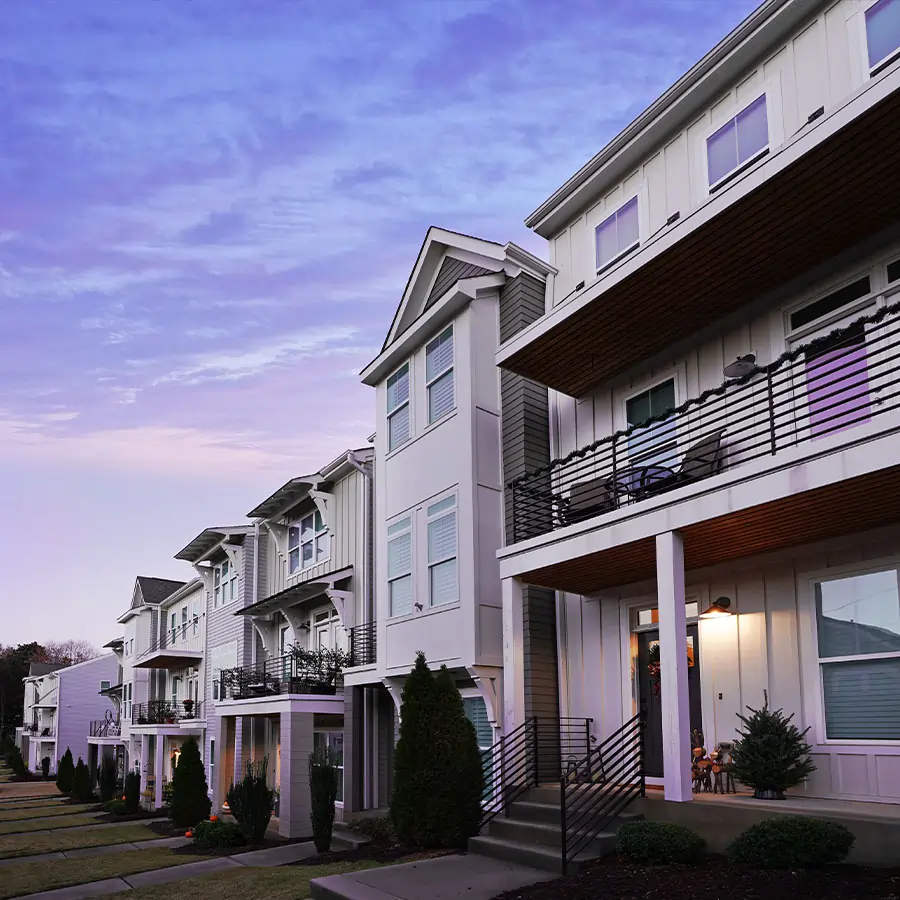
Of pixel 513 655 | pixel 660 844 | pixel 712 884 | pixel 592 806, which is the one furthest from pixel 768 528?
pixel 513 655

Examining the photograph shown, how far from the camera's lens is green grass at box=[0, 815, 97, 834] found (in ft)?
102

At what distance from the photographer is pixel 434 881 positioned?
10.8 m

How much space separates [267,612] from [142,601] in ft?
82.1

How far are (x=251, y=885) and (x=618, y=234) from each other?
11026 mm

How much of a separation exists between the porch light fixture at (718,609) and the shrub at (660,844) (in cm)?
304

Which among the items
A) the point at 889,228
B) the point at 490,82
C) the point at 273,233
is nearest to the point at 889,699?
the point at 889,228

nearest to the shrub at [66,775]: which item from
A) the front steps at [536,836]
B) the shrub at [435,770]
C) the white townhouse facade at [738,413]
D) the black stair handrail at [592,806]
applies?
the shrub at [435,770]

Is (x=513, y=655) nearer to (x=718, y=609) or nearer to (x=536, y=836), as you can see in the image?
(x=536, y=836)

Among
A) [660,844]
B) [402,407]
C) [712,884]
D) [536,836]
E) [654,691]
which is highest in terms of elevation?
[402,407]

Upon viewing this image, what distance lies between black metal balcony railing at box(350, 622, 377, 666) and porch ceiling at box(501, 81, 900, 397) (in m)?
9.71

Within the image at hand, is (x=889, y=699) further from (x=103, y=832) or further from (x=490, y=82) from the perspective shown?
(x=103, y=832)

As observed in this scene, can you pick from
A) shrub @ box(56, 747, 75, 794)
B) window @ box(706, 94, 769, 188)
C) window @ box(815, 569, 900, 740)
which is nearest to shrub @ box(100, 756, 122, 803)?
shrub @ box(56, 747, 75, 794)

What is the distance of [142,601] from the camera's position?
51.3 meters

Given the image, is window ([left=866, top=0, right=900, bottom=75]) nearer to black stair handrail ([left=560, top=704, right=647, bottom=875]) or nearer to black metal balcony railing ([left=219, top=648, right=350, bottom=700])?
black stair handrail ([left=560, top=704, right=647, bottom=875])
